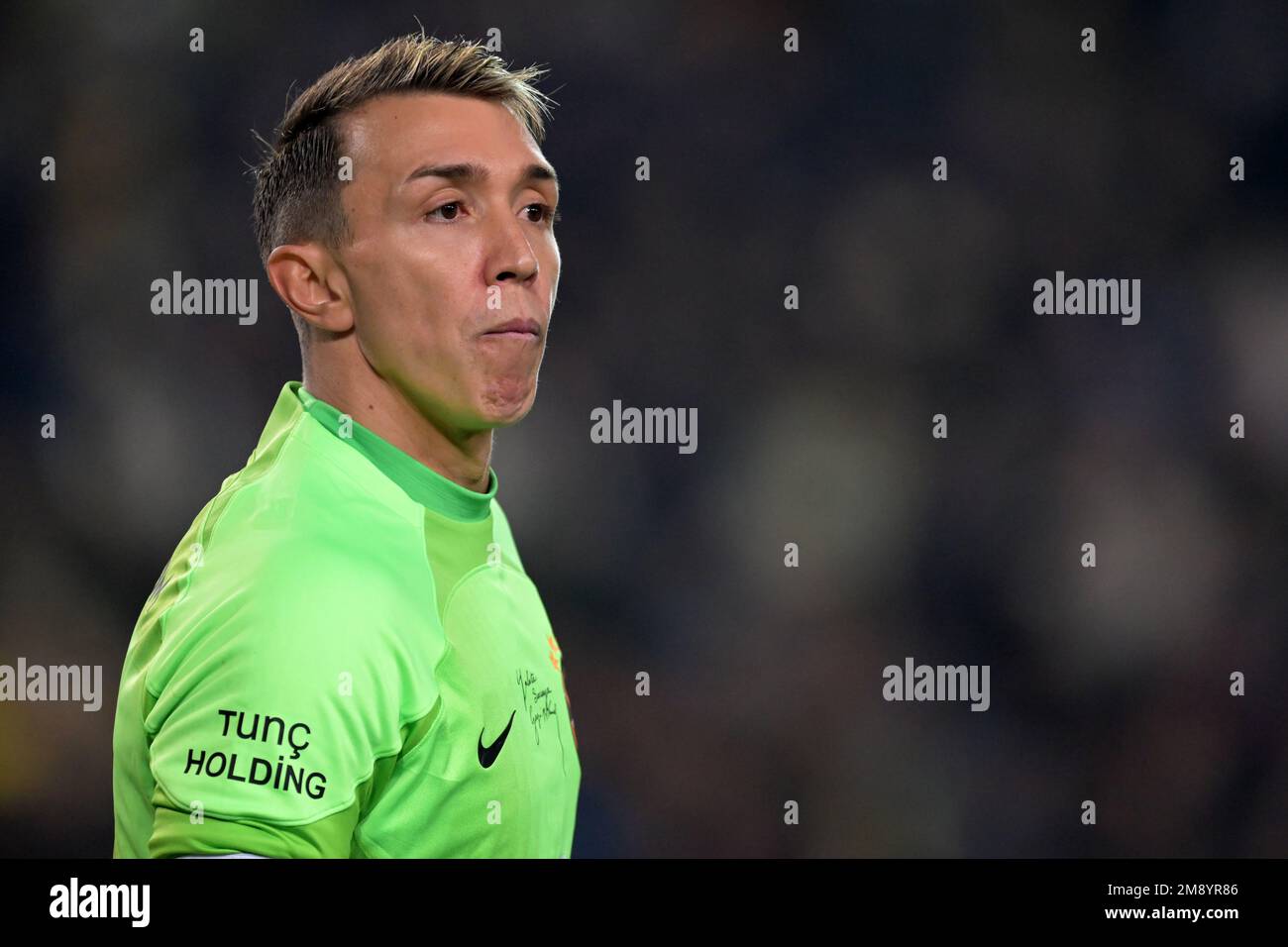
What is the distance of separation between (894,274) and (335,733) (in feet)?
7.59

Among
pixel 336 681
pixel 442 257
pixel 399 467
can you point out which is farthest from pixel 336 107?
pixel 336 681

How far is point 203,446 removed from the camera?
9.50 feet

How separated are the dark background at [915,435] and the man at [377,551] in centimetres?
139

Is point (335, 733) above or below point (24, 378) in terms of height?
below

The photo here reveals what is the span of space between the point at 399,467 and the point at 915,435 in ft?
6.27

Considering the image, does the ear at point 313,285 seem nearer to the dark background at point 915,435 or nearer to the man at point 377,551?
the man at point 377,551

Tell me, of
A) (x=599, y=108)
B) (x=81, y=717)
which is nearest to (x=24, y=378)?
(x=81, y=717)

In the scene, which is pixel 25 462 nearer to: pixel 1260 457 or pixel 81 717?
pixel 81 717

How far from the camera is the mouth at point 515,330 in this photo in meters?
1.66

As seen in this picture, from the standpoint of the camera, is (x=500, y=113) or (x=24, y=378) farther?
(x=24, y=378)

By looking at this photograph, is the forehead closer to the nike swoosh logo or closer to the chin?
the chin
